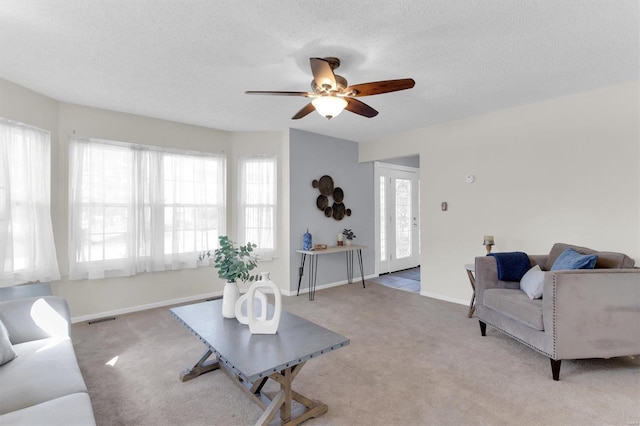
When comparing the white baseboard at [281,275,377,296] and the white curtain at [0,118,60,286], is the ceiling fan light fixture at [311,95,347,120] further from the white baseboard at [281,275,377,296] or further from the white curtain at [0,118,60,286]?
the white baseboard at [281,275,377,296]

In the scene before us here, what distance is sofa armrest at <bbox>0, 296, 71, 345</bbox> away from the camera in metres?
2.07

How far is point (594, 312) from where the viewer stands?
89.4 inches

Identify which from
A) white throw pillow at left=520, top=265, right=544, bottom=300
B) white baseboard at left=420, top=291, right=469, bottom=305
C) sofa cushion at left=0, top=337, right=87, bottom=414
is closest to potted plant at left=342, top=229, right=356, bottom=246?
white baseboard at left=420, top=291, right=469, bottom=305

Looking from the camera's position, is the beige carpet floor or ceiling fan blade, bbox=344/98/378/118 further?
ceiling fan blade, bbox=344/98/378/118

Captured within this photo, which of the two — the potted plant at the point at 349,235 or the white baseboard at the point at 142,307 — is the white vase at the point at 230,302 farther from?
the potted plant at the point at 349,235

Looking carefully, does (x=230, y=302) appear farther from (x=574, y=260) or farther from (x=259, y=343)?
(x=574, y=260)

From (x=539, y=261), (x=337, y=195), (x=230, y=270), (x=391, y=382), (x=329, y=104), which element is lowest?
(x=391, y=382)

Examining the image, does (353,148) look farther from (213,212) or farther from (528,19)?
(528,19)

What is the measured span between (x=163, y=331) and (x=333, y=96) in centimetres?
285

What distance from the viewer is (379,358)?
2.66 meters

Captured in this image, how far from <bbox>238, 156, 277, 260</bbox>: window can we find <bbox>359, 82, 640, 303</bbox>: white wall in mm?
2112

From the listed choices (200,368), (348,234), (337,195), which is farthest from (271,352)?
(337,195)

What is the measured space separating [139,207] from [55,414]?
305 centimetres

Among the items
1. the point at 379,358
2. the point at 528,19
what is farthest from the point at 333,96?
the point at 379,358
